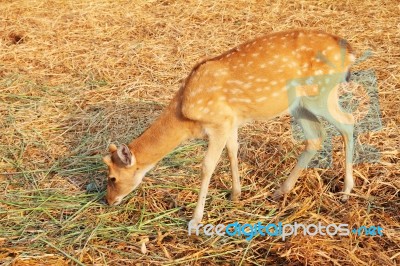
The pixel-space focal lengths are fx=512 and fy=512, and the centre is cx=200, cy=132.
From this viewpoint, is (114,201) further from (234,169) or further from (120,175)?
(234,169)

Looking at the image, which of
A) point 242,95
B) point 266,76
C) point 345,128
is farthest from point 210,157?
point 345,128

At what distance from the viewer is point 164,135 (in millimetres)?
4148

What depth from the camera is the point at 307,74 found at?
4078mm

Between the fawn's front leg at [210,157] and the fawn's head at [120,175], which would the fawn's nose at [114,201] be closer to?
the fawn's head at [120,175]

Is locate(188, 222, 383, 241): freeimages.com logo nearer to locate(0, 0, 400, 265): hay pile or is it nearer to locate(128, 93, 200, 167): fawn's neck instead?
locate(0, 0, 400, 265): hay pile

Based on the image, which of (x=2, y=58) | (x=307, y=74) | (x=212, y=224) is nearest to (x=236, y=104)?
(x=307, y=74)

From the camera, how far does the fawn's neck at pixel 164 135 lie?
414 centimetres

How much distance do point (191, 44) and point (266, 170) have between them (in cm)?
310

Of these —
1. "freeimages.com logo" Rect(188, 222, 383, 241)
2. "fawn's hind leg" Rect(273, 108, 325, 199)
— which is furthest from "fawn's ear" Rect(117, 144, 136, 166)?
"fawn's hind leg" Rect(273, 108, 325, 199)

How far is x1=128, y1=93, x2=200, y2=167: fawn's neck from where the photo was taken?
13.6 ft

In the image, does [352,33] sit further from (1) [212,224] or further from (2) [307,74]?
(1) [212,224]

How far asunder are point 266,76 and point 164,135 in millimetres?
946

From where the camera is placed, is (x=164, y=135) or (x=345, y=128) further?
(x=345, y=128)

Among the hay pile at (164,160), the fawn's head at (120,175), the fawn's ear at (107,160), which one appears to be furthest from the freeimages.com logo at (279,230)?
the fawn's ear at (107,160)
